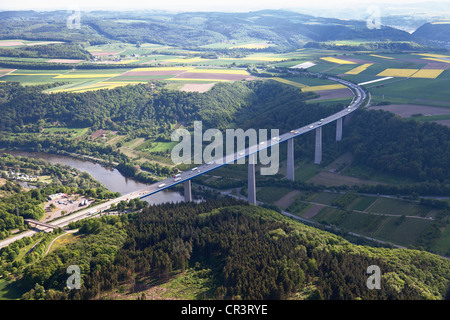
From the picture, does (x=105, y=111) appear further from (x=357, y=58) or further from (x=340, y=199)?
(x=357, y=58)

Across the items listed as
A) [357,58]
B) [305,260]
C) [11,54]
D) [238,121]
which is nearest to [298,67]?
[357,58]

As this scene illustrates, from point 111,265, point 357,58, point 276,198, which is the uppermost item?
point 357,58

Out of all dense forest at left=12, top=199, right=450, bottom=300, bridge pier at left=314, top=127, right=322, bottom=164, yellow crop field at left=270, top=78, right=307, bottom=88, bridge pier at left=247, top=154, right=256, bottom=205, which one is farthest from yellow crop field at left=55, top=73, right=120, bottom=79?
dense forest at left=12, top=199, right=450, bottom=300

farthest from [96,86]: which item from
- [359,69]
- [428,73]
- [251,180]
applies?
[428,73]

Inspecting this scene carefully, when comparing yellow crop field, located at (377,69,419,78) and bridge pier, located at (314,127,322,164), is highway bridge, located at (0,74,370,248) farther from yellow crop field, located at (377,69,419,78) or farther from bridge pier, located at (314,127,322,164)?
yellow crop field, located at (377,69,419,78)

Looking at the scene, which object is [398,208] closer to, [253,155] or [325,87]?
[253,155]

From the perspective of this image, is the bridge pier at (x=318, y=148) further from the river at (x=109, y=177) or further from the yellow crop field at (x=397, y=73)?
the yellow crop field at (x=397, y=73)
